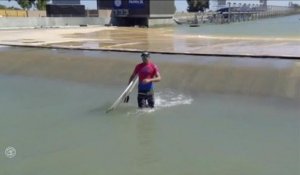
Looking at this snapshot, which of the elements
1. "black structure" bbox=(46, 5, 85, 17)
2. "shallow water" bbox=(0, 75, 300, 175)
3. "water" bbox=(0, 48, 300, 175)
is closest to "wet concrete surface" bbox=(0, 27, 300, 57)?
"water" bbox=(0, 48, 300, 175)

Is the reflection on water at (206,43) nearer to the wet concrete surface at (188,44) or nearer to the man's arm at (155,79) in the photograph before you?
the wet concrete surface at (188,44)

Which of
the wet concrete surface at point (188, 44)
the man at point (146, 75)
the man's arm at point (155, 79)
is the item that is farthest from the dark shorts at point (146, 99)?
the wet concrete surface at point (188, 44)

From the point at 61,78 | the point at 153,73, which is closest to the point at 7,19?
the point at 61,78

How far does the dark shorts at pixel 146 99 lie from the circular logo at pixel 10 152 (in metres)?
3.11

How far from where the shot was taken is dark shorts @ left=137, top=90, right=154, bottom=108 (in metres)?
9.88

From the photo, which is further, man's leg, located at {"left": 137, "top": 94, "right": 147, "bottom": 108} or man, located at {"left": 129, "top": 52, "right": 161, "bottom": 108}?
man's leg, located at {"left": 137, "top": 94, "right": 147, "bottom": 108}

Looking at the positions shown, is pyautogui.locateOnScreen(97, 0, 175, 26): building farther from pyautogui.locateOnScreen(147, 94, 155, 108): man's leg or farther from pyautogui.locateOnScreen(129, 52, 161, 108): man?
pyautogui.locateOnScreen(129, 52, 161, 108): man

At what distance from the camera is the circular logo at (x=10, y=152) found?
299 inches

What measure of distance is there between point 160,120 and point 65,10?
2027 inches

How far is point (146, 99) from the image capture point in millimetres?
9984

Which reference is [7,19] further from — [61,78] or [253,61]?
[253,61]

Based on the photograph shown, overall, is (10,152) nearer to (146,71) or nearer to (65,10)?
(146,71)

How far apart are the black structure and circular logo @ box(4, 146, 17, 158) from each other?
169 ft

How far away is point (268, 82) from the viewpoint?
12219mm
